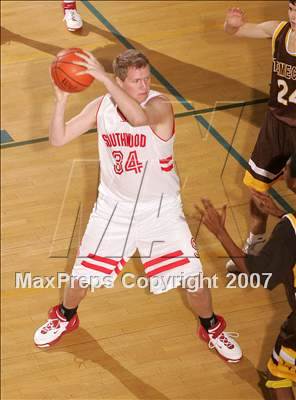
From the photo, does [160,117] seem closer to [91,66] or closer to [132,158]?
[132,158]

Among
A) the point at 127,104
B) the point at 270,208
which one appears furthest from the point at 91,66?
the point at 270,208

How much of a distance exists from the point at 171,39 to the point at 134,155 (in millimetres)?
4786

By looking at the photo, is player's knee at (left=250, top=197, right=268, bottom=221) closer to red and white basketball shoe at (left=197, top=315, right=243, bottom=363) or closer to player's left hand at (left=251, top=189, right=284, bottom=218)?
red and white basketball shoe at (left=197, top=315, right=243, bottom=363)

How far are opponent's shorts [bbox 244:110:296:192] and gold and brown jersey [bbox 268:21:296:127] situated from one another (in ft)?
0.27

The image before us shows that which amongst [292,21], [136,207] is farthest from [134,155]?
[292,21]

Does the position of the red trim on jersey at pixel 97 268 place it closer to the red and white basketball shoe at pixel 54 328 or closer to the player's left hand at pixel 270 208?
the red and white basketball shoe at pixel 54 328

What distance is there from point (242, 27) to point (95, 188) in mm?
2670

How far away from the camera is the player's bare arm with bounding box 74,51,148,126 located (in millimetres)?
4570

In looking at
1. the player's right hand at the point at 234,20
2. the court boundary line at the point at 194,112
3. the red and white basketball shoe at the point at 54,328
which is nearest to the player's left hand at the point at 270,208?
the player's right hand at the point at 234,20

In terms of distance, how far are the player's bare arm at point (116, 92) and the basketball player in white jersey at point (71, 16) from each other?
17.0 feet

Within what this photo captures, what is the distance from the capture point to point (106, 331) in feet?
21.8

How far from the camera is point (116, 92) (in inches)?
187

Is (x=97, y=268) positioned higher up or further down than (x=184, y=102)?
higher up

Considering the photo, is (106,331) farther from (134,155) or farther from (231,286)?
(134,155)
